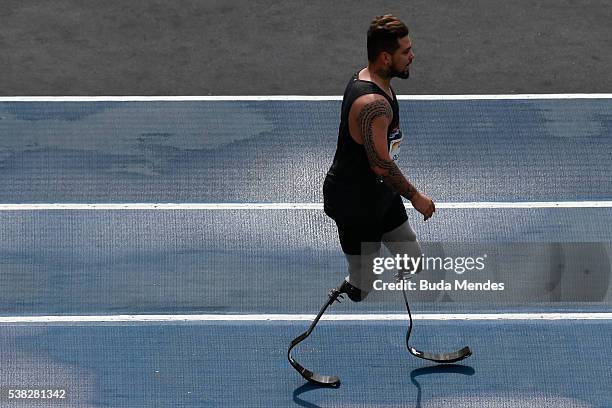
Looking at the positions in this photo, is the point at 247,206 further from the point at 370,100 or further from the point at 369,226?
the point at 370,100

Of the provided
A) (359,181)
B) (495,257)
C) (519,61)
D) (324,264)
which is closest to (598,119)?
(519,61)

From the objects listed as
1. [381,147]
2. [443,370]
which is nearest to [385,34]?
[381,147]

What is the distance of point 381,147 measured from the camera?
684cm

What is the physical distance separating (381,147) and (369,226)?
2.47ft

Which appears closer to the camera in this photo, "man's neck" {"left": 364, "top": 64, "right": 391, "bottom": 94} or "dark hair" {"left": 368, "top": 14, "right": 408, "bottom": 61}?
"dark hair" {"left": 368, "top": 14, "right": 408, "bottom": 61}

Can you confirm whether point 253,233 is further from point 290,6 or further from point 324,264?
point 290,6

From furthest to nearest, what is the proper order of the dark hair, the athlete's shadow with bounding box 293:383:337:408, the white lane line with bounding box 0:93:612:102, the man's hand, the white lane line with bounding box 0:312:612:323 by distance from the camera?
the white lane line with bounding box 0:93:612:102 → the white lane line with bounding box 0:312:612:323 → the athlete's shadow with bounding box 293:383:337:408 → the man's hand → the dark hair

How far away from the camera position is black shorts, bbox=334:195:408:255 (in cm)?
740

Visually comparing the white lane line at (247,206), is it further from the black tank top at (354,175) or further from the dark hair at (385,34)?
the dark hair at (385,34)

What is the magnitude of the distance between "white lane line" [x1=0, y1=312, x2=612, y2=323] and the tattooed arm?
5.20 ft

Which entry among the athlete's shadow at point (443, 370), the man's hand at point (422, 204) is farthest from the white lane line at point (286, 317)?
the man's hand at point (422, 204)

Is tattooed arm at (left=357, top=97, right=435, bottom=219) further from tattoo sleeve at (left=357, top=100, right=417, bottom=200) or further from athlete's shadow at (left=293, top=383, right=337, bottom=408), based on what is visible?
athlete's shadow at (left=293, top=383, right=337, bottom=408)

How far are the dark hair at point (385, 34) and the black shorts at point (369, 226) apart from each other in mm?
1090

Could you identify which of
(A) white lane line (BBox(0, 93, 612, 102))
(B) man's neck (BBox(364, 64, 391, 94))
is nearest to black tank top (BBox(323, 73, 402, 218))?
(B) man's neck (BBox(364, 64, 391, 94))
